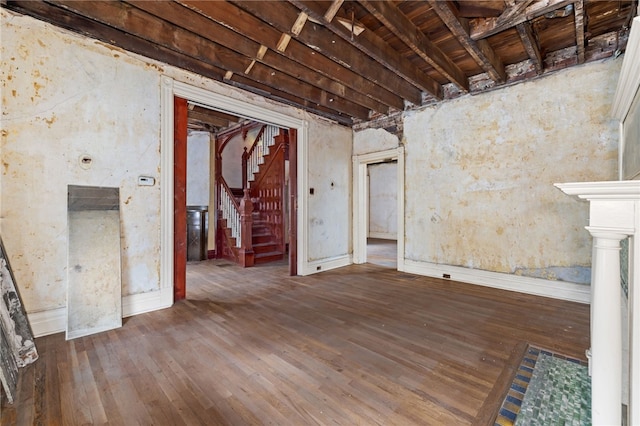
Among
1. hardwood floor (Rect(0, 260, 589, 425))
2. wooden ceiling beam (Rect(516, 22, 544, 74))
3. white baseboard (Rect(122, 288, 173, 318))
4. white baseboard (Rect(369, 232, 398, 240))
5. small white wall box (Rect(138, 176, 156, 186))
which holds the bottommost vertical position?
hardwood floor (Rect(0, 260, 589, 425))

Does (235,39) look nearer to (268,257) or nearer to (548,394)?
(548,394)

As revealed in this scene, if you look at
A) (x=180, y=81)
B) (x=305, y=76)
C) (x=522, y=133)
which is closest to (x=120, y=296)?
(x=180, y=81)

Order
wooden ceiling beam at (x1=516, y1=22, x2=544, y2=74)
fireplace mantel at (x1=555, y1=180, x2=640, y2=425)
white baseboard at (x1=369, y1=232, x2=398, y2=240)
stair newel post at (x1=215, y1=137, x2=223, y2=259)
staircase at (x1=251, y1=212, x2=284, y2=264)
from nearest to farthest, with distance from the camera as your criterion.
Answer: fireplace mantel at (x1=555, y1=180, x2=640, y2=425)
wooden ceiling beam at (x1=516, y1=22, x2=544, y2=74)
staircase at (x1=251, y1=212, x2=284, y2=264)
stair newel post at (x1=215, y1=137, x2=223, y2=259)
white baseboard at (x1=369, y1=232, x2=398, y2=240)

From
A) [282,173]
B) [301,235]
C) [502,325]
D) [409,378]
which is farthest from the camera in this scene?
[282,173]

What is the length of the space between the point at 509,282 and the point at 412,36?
3.34 meters

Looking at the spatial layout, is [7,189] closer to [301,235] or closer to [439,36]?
[301,235]

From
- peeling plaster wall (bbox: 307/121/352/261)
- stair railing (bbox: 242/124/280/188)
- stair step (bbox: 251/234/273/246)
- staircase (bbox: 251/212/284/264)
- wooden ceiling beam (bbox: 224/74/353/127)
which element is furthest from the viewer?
stair railing (bbox: 242/124/280/188)

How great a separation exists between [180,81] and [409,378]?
377cm

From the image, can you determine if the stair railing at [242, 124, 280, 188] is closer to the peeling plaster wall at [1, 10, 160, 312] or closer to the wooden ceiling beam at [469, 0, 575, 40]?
the peeling plaster wall at [1, 10, 160, 312]

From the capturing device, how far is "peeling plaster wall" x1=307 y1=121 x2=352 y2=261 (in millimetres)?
4730

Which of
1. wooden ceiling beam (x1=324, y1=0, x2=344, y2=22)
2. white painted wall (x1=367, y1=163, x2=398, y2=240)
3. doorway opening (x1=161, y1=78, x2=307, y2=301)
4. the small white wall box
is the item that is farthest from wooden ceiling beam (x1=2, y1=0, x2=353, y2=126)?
white painted wall (x1=367, y1=163, x2=398, y2=240)

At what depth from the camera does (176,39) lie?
104 inches

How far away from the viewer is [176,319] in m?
2.69

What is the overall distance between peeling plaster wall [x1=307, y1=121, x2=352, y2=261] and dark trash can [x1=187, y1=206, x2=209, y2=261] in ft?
8.31
